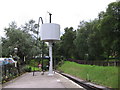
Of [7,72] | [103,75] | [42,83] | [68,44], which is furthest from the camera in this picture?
[68,44]

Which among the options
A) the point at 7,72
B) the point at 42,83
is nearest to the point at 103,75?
the point at 42,83

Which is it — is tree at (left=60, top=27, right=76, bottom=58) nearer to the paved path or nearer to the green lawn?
the green lawn

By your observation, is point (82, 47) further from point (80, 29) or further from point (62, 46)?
point (62, 46)

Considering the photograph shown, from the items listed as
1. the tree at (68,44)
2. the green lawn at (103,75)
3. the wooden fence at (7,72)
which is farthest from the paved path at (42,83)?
the tree at (68,44)

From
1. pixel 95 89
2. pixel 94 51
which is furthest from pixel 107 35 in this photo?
pixel 95 89

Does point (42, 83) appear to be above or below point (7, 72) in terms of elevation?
below

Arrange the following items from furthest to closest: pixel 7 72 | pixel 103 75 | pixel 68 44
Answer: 1. pixel 68 44
2. pixel 7 72
3. pixel 103 75

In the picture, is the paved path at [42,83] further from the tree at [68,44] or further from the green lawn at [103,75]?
the tree at [68,44]

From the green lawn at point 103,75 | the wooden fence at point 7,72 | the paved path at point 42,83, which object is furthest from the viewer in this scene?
the wooden fence at point 7,72

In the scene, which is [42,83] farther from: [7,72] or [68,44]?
[68,44]

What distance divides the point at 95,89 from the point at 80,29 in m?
30.2

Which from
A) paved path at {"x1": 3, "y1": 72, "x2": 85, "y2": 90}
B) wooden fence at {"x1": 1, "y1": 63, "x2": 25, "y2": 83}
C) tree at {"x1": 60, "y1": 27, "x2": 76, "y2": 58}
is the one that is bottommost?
paved path at {"x1": 3, "y1": 72, "x2": 85, "y2": 90}

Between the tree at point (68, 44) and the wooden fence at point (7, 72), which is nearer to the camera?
the wooden fence at point (7, 72)

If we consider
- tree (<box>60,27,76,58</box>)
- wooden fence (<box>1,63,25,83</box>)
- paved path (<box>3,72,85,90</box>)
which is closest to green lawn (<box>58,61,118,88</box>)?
paved path (<box>3,72,85,90</box>)
